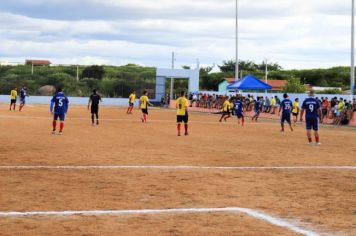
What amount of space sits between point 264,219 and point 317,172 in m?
5.18

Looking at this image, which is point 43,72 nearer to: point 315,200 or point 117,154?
point 117,154

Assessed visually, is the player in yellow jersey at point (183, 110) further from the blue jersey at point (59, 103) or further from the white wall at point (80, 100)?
the white wall at point (80, 100)

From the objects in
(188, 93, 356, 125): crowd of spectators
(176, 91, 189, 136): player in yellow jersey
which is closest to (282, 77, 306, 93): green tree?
(188, 93, 356, 125): crowd of spectators

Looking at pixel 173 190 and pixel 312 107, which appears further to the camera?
pixel 312 107

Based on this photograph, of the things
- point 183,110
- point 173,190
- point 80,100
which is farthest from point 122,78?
point 173,190

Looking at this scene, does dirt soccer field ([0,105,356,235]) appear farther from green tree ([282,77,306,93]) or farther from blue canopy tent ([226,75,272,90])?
green tree ([282,77,306,93])

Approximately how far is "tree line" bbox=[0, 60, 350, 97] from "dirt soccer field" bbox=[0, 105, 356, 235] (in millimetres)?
57338

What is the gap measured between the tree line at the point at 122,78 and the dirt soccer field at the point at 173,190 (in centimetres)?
5734

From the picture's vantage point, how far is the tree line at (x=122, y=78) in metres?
78.1

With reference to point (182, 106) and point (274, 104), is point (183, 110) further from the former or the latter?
point (274, 104)

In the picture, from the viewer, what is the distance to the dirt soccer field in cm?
755

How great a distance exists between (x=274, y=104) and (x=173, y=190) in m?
37.9

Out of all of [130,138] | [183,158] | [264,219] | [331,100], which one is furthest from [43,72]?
[264,219]

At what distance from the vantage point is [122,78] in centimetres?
8000
